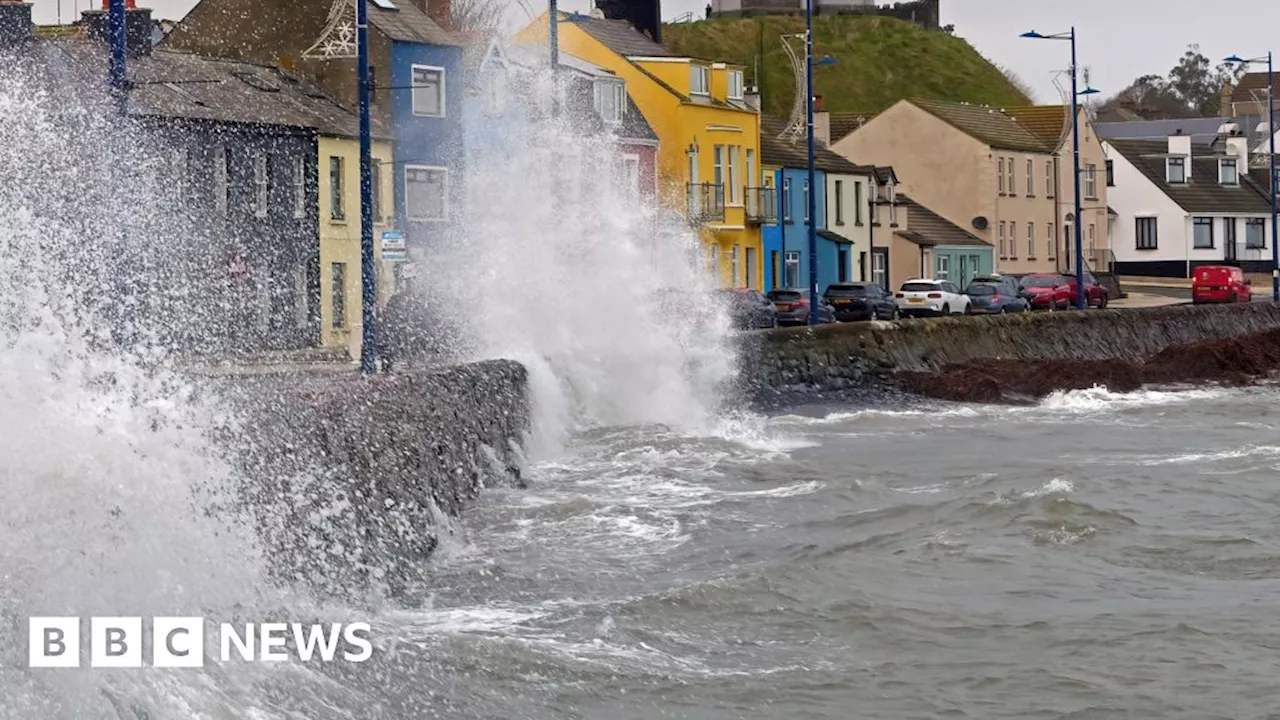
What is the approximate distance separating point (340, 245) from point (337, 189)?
1498 mm

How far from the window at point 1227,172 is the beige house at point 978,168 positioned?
1460 centimetres

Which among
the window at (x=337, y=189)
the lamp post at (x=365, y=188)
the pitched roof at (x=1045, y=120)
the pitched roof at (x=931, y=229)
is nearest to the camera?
the lamp post at (x=365, y=188)

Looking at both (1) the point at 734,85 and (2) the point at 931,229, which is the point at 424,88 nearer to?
(1) the point at 734,85

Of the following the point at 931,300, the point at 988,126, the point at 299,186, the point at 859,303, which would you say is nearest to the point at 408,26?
the point at 299,186

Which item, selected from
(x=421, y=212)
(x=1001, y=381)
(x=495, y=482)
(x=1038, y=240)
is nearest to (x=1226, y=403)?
(x=1001, y=381)

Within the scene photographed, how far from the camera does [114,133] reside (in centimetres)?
2541

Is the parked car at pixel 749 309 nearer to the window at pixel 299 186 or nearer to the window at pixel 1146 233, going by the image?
the window at pixel 299 186

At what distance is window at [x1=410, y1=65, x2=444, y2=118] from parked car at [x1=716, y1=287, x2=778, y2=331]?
26.1ft

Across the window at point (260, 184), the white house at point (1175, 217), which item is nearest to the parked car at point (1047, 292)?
the white house at point (1175, 217)

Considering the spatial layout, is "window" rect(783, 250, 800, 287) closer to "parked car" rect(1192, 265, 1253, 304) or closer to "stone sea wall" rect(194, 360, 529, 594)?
"parked car" rect(1192, 265, 1253, 304)

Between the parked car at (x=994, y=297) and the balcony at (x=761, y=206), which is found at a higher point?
the balcony at (x=761, y=206)

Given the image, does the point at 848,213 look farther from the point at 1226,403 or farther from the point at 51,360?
the point at 51,360

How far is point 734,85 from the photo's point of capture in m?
63.1

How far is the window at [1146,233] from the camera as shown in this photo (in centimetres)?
9025
